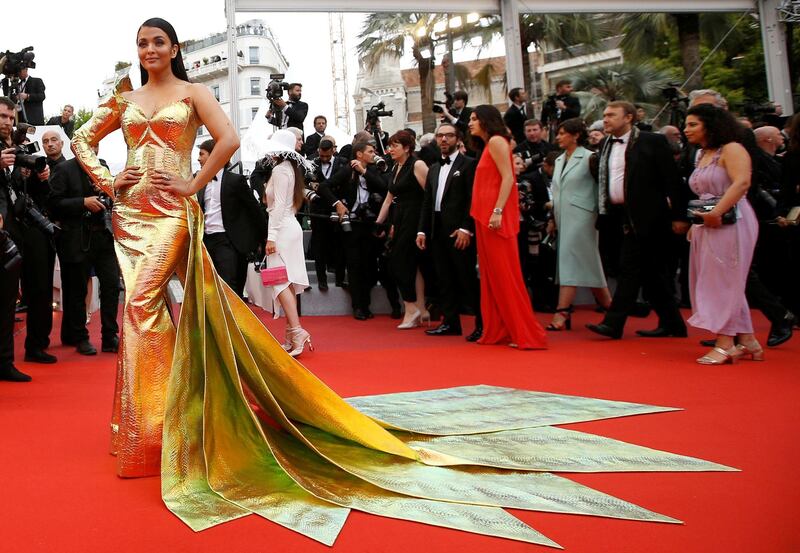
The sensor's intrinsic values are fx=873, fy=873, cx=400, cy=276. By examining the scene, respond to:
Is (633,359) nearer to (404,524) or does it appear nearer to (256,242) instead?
(256,242)

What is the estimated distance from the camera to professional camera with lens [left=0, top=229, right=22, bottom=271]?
5.27 m

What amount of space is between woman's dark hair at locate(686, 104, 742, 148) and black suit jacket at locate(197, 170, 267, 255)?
11.8 ft

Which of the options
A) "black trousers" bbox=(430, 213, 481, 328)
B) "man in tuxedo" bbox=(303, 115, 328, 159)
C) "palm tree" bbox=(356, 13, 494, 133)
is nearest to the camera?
"black trousers" bbox=(430, 213, 481, 328)

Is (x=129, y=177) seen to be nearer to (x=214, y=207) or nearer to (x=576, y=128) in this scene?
(x=214, y=207)

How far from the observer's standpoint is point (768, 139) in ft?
25.2

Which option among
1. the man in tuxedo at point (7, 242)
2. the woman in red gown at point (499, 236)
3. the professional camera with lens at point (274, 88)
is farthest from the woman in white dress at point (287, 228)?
the professional camera with lens at point (274, 88)

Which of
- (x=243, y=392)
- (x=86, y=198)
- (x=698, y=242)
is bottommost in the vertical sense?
(x=243, y=392)

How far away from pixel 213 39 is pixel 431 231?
57.2 metres

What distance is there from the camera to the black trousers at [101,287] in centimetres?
689

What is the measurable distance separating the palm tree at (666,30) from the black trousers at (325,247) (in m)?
13.7

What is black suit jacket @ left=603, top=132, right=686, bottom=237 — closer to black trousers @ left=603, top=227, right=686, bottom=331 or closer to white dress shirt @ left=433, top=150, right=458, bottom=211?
black trousers @ left=603, top=227, right=686, bottom=331

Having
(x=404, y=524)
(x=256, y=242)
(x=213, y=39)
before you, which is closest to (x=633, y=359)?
(x=256, y=242)

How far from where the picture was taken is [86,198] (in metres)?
6.65

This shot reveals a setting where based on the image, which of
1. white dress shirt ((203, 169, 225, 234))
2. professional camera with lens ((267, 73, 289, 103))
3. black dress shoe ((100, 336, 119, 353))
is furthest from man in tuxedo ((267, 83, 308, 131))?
black dress shoe ((100, 336, 119, 353))
